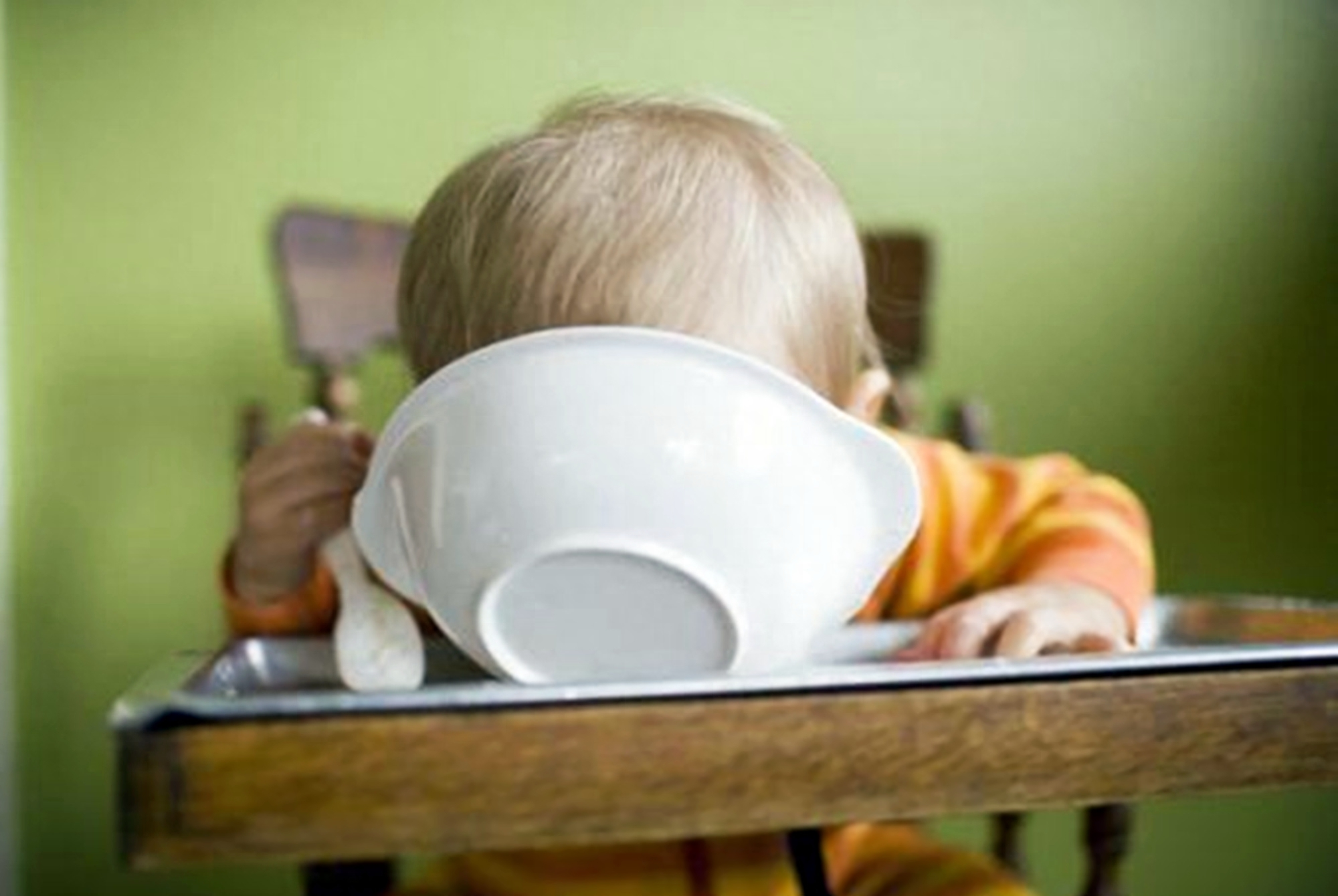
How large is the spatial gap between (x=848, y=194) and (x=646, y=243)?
0.66 meters

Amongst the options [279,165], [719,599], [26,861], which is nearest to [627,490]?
[719,599]

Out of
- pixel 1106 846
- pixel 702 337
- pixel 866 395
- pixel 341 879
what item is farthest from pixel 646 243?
pixel 1106 846

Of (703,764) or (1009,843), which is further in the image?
(1009,843)

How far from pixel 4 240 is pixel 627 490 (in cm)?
84

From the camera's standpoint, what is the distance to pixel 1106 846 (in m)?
0.97

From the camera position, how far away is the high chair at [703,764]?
39 centimetres

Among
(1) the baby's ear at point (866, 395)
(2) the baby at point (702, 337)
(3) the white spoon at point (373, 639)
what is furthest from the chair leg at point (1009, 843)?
(3) the white spoon at point (373, 639)

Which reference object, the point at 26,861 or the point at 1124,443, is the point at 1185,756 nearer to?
the point at 1124,443

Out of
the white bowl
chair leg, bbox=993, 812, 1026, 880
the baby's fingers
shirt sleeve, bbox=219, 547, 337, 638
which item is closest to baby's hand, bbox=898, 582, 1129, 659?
the baby's fingers

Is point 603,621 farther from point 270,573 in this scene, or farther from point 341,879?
point 341,879

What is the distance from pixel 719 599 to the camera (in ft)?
1.55

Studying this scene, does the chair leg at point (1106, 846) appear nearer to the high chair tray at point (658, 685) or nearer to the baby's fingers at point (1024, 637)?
the baby's fingers at point (1024, 637)

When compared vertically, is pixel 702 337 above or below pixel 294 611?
above

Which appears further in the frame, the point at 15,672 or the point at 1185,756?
the point at 15,672
